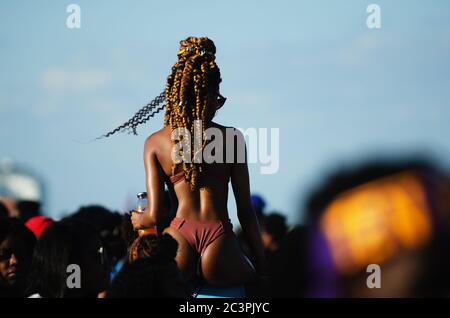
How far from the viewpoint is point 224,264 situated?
150 inches

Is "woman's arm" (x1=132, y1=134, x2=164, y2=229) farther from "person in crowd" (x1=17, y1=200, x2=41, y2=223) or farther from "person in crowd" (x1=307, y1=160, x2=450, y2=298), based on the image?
"person in crowd" (x1=17, y1=200, x2=41, y2=223)

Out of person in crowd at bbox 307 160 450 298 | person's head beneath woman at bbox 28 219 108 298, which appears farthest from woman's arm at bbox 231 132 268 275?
person in crowd at bbox 307 160 450 298

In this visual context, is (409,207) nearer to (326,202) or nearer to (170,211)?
(326,202)

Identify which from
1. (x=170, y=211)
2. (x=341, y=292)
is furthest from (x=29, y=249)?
(x=341, y=292)

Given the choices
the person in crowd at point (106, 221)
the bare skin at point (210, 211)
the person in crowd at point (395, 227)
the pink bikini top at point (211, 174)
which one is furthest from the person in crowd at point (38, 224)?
the person in crowd at point (395, 227)

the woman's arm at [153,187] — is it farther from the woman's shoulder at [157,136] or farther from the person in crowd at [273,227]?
the person in crowd at [273,227]

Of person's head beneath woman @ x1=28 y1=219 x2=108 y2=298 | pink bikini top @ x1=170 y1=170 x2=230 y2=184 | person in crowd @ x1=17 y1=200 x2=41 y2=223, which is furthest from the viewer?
person in crowd @ x1=17 y1=200 x2=41 y2=223

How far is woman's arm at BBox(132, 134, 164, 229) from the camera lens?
12.9 ft

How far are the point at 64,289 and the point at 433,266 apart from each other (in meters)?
2.40

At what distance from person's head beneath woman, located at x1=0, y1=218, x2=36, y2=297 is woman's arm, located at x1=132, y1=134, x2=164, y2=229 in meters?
0.93

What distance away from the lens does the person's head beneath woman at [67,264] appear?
3.21 m

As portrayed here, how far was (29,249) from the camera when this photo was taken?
446 centimetres

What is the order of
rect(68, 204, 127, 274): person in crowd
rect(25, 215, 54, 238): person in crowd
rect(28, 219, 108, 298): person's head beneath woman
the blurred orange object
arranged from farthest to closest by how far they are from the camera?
rect(68, 204, 127, 274): person in crowd
rect(25, 215, 54, 238): person in crowd
rect(28, 219, 108, 298): person's head beneath woman
the blurred orange object

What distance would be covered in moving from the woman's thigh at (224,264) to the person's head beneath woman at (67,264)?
0.64m
